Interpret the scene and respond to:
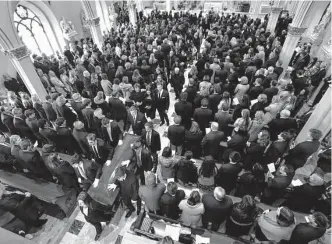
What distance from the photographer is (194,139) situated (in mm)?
4625

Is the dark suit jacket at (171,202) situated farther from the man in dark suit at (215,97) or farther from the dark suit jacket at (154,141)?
the man in dark suit at (215,97)

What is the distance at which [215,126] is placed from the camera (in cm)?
425

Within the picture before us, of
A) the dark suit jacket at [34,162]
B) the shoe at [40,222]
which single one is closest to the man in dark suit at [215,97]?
the dark suit jacket at [34,162]

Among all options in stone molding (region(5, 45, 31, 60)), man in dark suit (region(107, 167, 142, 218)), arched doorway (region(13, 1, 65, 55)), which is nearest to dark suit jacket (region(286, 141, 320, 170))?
man in dark suit (region(107, 167, 142, 218))

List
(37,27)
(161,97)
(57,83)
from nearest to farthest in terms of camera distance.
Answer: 1. (161,97)
2. (57,83)
3. (37,27)

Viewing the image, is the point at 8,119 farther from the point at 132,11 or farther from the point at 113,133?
the point at 132,11

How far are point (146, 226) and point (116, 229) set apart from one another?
0.94 metres

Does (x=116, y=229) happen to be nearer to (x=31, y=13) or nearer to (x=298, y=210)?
(x=298, y=210)

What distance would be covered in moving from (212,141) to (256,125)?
1104 mm

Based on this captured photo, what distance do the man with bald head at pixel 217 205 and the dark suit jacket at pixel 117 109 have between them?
3604mm

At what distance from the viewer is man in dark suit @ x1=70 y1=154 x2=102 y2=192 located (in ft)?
13.2

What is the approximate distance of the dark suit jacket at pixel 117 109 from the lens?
5848 millimetres

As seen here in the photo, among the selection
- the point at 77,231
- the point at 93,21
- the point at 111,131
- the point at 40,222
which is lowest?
the point at 77,231

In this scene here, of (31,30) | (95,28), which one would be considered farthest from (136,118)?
(31,30)
